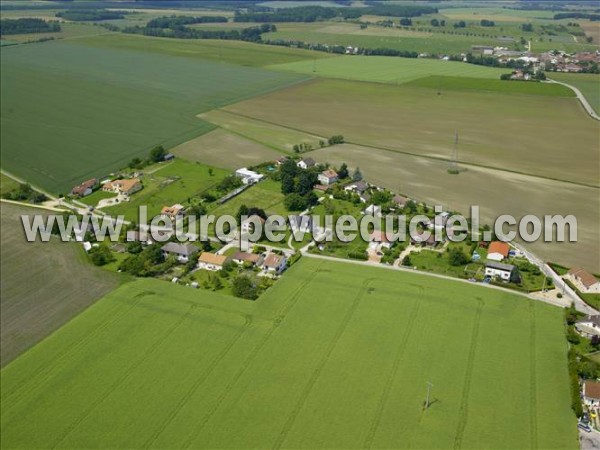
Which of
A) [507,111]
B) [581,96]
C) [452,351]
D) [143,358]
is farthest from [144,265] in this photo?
[581,96]

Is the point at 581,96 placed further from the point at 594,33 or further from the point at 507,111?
the point at 594,33

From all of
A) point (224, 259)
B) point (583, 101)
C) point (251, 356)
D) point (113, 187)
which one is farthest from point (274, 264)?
point (583, 101)

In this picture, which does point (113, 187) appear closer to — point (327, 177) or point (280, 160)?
point (280, 160)

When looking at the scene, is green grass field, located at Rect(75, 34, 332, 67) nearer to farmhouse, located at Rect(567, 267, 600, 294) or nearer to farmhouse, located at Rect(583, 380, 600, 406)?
farmhouse, located at Rect(567, 267, 600, 294)

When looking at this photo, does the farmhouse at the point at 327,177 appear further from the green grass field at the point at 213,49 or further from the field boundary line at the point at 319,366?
the green grass field at the point at 213,49

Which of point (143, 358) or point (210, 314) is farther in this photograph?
point (210, 314)

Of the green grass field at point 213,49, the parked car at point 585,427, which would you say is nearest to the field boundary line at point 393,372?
the parked car at point 585,427

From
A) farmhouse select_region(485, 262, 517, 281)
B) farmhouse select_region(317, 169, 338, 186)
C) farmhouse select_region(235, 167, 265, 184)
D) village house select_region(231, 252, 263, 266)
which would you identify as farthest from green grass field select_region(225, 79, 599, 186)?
village house select_region(231, 252, 263, 266)
